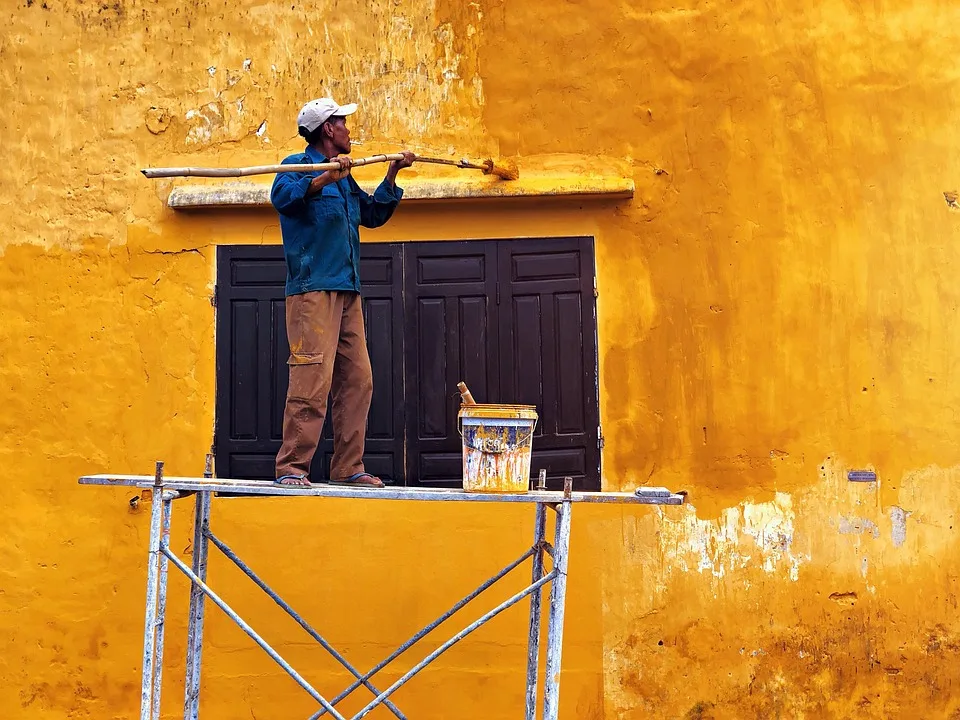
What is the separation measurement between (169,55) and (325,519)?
2.48m

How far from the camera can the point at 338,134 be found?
4309 mm

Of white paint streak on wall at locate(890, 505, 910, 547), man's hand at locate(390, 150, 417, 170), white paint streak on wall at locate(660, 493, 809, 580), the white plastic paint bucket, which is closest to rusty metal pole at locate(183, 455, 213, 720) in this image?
the white plastic paint bucket

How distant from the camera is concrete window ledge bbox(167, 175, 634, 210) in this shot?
534cm

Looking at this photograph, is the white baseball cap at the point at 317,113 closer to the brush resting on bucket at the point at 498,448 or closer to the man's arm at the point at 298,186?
the man's arm at the point at 298,186

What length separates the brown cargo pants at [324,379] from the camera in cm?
410

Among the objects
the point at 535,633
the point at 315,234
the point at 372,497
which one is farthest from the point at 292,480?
the point at 535,633

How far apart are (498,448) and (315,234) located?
112 cm

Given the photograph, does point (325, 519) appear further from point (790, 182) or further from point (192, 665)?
point (790, 182)

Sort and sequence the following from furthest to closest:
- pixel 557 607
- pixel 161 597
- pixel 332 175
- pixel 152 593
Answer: pixel 332 175
pixel 161 597
pixel 152 593
pixel 557 607

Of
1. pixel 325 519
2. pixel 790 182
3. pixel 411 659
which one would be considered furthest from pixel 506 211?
pixel 411 659

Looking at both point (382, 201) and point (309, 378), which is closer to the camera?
point (309, 378)

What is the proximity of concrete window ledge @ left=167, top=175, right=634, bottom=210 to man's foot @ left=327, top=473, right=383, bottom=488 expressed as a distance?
166 centimetres

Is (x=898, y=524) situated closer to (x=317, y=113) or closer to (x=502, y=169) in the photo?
(x=502, y=169)

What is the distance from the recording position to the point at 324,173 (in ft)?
13.4
